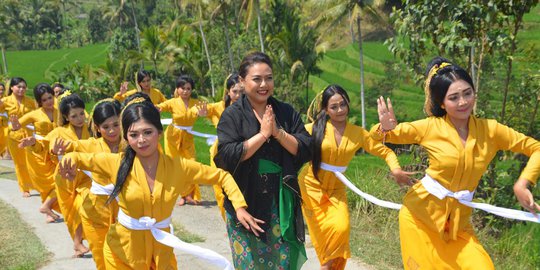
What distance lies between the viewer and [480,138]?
13.1 ft

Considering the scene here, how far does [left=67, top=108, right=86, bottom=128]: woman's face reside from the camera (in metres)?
5.99

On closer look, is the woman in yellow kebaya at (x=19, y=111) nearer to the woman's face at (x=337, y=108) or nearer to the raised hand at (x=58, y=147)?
the raised hand at (x=58, y=147)

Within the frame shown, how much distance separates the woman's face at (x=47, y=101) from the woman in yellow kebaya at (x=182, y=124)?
1613mm

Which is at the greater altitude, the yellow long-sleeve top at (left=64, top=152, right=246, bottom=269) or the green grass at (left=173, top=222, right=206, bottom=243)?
→ the yellow long-sleeve top at (left=64, top=152, right=246, bottom=269)

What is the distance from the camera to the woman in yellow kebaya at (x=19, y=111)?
1010 cm

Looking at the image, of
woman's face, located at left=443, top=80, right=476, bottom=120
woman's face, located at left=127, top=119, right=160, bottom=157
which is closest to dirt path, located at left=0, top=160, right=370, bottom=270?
woman's face, located at left=127, top=119, right=160, bottom=157

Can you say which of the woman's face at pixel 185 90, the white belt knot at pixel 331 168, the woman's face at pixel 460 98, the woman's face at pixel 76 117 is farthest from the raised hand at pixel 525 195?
the woman's face at pixel 185 90

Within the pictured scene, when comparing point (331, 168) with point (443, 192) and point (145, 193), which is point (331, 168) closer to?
point (443, 192)

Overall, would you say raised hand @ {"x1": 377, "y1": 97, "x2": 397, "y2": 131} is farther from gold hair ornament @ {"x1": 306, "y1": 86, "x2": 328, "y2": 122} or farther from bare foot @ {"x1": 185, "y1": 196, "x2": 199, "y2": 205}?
bare foot @ {"x1": 185, "y1": 196, "x2": 199, "y2": 205}

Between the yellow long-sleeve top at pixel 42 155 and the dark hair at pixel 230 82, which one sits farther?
the yellow long-sleeve top at pixel 42 155

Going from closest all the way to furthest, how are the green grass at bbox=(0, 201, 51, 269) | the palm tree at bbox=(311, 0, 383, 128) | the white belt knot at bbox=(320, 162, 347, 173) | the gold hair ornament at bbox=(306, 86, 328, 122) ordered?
the white belt knot at bbox=(320, 162, 347, 173) < the gold hair ornament at bbox=(306, 86, 328, 122) < the green grass at bbox=(0, 201, 51, 269) < the palm tree at bbox=(311, 0, 383, 128)

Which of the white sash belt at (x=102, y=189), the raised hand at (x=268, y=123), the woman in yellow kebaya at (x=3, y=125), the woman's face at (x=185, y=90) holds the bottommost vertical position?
the woman in yellow kebaya at (x=3, y=125)

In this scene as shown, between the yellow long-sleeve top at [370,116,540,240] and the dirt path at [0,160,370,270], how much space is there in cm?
235

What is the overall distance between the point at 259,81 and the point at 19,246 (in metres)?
4.42
